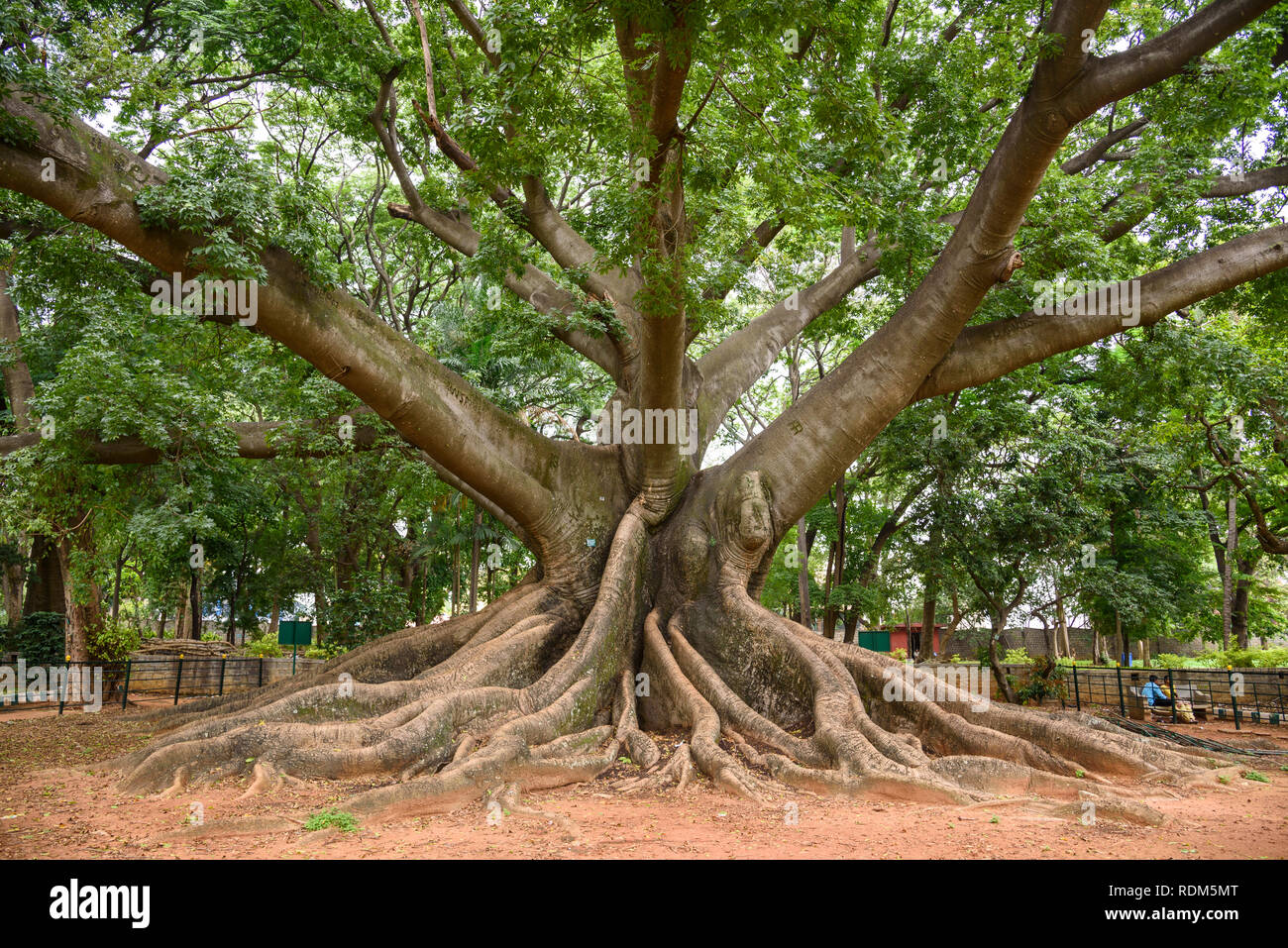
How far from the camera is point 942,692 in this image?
7355 millimetres

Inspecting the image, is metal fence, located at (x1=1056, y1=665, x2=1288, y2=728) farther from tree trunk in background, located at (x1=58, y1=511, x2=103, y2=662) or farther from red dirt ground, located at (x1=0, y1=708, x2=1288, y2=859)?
tree trunk in background, located at (x1=58, y1=511, x2=103, y2=662)

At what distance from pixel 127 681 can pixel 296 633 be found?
41.4 ft

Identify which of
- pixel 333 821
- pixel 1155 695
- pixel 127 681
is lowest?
pixel 1155 695

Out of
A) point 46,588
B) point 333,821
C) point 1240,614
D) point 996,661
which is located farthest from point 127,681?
point 1240,614

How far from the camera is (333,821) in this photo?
184 inches

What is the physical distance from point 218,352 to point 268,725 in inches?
210

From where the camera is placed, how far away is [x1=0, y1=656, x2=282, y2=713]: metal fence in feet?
40.7

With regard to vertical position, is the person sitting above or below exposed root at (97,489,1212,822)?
below

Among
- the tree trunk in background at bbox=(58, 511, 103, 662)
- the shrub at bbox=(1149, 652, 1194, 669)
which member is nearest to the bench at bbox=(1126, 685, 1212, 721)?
the shrub at bbox=(1149, 652, 1194, 669)
